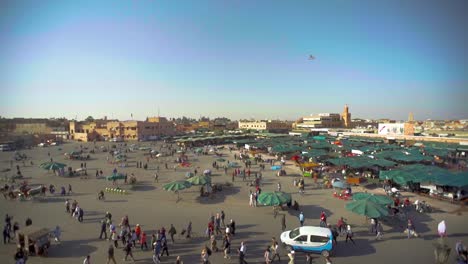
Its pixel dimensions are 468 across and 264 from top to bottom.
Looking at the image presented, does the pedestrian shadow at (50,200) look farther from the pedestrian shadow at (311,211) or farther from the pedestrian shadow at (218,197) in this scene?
the pedestrian shadow at (311,211)

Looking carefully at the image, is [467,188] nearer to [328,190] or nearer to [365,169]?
[328,190]

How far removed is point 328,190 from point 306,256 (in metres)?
11.3

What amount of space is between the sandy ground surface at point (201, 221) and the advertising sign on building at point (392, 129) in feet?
135

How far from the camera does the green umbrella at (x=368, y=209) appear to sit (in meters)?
12.3

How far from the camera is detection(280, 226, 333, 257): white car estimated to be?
10359 millimetres

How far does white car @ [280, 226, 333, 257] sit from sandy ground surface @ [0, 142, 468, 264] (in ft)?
1.16

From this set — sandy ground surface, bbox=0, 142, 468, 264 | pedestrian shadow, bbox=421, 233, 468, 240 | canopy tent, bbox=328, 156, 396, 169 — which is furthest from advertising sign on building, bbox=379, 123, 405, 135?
pedestrian shadow, bbox=421, 233, 468, 240

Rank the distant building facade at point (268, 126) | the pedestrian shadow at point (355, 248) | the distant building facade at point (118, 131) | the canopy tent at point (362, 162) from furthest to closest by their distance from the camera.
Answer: the distant building facade at point (268, 126) < the distant building facade at point (118, 131) < the canopy tent at point (362, 162) < the pedestrian shadow at point (355, 248)

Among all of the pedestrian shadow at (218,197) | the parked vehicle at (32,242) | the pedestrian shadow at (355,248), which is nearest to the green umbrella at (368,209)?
the pedestrian shadow at (355,248)

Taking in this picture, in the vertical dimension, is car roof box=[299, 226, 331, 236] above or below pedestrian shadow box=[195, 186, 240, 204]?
above

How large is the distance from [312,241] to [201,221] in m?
5.93

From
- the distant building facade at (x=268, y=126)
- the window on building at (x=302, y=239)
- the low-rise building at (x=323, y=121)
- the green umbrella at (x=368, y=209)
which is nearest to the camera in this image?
the window on building at (x=302, y=239)

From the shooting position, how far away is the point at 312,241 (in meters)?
10.4

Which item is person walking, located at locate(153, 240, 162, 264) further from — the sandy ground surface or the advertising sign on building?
the advertising sign on building
